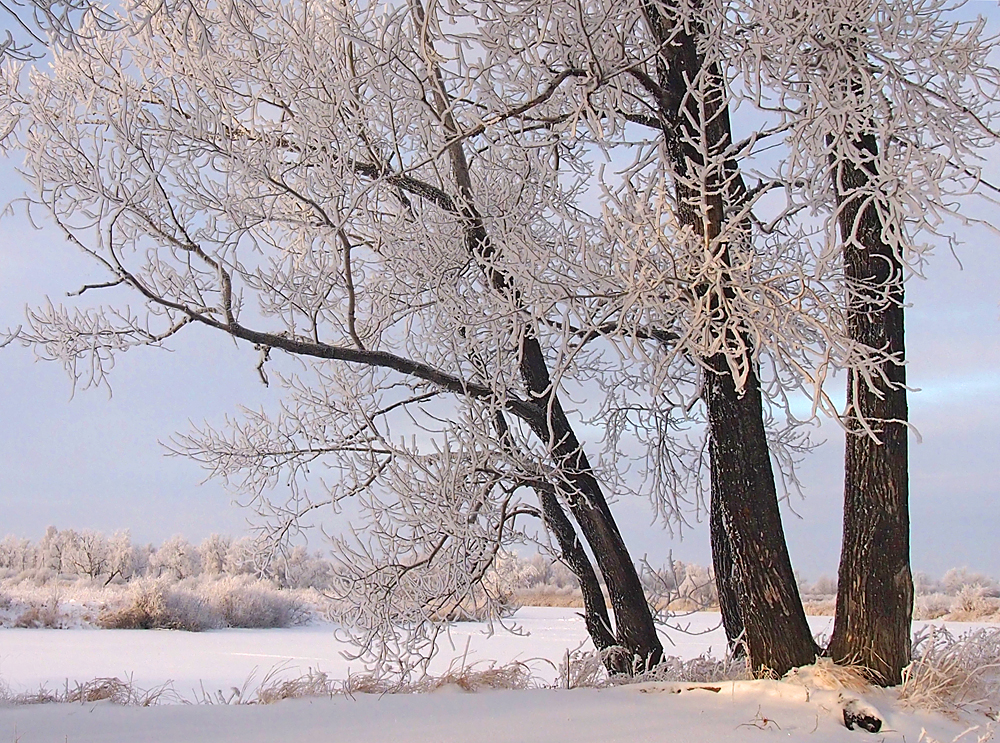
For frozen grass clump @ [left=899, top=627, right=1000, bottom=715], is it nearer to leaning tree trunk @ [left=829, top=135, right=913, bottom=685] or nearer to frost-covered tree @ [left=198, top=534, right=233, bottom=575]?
leaning tree trunk @ [left=829, top=135, right=913, bottom=685]

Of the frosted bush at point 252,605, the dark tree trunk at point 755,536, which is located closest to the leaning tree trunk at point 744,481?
the dark tree trunk at point 755,536

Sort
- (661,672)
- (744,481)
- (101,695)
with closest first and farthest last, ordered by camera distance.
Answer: (744,481) → (101,695) → (661,672)

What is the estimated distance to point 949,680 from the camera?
3420 mm

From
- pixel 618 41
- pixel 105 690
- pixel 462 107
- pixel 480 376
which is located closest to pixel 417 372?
pixel 480 376

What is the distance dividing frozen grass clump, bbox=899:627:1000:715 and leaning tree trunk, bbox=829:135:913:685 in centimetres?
13

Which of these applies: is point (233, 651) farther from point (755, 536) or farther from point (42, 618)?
point (755, 536)

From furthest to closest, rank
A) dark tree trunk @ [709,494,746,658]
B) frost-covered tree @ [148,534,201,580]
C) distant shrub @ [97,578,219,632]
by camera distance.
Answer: frost-covered tree @ [148,534,201,580], distant shrub @ [97,578,219,632], dark tree trunk @ [709,494,746,658]

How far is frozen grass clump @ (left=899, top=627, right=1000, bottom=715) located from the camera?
334cm

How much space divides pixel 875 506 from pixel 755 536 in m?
0.53

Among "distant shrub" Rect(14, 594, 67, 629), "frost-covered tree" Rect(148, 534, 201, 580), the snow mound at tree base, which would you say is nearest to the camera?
the snow mound at tree base

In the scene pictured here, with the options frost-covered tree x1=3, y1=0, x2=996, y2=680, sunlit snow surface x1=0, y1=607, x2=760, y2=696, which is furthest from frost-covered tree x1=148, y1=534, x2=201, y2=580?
A: frost-covered tree x1=3, y1=0, x2=996, y2=680

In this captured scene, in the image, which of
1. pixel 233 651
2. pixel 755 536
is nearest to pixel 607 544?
pixel 755 536

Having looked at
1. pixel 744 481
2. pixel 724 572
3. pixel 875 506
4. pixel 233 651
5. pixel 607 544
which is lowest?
pixel 233 651

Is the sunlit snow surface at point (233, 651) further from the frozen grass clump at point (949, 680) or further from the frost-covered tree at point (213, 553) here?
the frost-covered tree at point (213, 553)
